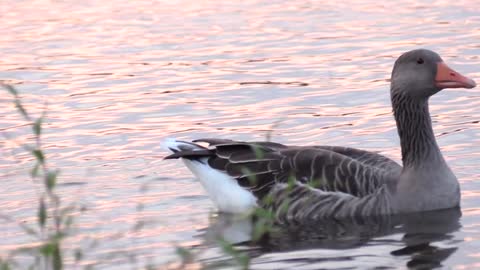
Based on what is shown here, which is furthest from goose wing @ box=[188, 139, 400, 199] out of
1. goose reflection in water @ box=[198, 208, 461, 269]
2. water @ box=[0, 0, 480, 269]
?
water @ box=[0, 0, 480, 269]

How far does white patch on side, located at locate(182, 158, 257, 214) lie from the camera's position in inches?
455

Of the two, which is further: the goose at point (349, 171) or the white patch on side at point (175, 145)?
the white patch on side at point (175, 145)

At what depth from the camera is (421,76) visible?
1171 centimetres

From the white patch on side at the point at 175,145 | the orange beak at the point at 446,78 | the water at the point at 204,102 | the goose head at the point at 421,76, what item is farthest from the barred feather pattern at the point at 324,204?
the orange beak at the point at 446,78

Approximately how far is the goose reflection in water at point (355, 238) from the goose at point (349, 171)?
0.47ft

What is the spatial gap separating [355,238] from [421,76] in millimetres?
1822

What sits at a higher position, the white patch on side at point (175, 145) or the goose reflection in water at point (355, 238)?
the white patch on side at point (175, 145)

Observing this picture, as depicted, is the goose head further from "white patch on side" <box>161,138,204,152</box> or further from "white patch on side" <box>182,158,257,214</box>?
"white patch on side" <box>161,138,204,152</box>

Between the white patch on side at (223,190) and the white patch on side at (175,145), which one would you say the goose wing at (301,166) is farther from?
the white patch on side at (175,145)

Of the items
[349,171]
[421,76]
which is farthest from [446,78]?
[349,171]

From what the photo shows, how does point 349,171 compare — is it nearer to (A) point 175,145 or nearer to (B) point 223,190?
(B) point 223,190

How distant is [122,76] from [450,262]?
7.50 meters

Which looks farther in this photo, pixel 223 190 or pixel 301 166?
pixel 223 190

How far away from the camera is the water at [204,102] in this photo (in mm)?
10484
